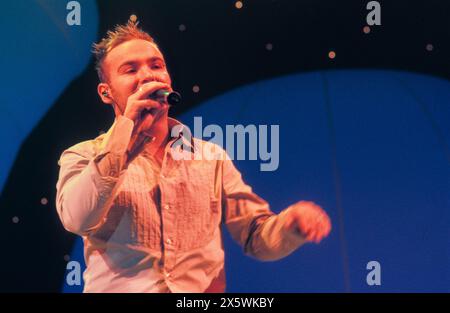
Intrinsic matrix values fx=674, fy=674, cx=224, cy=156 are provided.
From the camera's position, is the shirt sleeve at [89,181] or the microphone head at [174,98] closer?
the shirt sleeve at [89,181]

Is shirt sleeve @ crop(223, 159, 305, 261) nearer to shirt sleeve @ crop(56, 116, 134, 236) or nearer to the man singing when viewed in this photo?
the man singing

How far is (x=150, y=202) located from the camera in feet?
8.26

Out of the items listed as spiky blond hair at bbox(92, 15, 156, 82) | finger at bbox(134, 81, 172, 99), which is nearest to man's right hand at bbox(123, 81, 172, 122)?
finger at bbox(134, 81, 172, 99)

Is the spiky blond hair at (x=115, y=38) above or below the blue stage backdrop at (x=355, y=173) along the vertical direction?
above

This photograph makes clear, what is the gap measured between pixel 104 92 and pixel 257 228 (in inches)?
30.9

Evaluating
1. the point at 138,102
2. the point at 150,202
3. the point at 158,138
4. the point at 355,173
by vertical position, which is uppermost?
the point at 138,102

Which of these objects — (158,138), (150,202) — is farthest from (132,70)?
(150,202)

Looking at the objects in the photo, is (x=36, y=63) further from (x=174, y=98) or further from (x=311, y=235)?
(x=311, y=235)

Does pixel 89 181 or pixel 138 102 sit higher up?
pixel 138 102

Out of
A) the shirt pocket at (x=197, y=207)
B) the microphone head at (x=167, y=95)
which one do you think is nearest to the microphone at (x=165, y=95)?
the microphone head at (x=167, y=95)

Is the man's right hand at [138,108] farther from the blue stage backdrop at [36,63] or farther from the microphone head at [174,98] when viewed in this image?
the blue stage backdrop at [36,63]

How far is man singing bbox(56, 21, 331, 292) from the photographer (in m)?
2.49

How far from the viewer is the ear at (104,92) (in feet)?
8.50

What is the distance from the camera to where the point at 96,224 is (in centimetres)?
248
